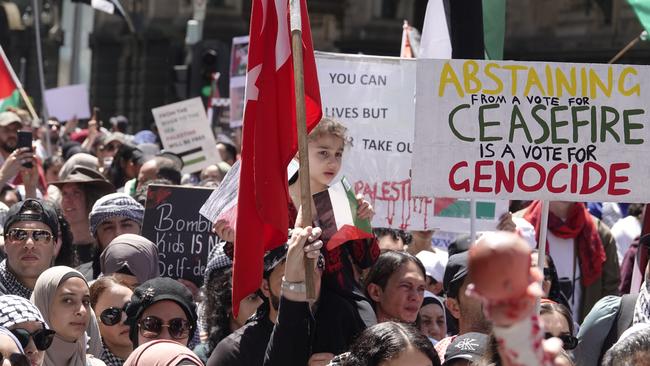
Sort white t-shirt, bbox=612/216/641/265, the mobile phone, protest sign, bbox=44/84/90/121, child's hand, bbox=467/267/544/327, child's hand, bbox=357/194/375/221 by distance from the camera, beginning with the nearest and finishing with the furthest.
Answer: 1. child's hand, bbox=467/267/544/327
2. child's hand, bbox=357/194/375/221
3. the mobile phone
4. white t-shirt, bbox=612/216/641/265
5. protest sign, bbox=44/84/90/121

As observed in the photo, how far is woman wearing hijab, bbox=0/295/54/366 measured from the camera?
170 inches

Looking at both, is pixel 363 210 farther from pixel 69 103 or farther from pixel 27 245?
pixel 69 103

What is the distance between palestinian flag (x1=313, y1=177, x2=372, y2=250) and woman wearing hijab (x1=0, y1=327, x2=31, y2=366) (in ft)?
4.36

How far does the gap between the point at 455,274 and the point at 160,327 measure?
1.27 m

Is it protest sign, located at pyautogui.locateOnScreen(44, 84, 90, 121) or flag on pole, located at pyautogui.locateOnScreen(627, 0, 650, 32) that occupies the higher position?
flag on pole, located at pyautogui.locateOnScreen(627, 0, 650, 32)

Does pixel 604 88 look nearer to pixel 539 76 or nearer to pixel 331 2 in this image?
pixel 539 76

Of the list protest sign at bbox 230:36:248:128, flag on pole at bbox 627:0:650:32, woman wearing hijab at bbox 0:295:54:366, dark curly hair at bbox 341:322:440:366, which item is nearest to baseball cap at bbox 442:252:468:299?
dark curly hair at bbox 341:322:440:366

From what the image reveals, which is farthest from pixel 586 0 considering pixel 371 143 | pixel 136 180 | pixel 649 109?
pixel 649 109

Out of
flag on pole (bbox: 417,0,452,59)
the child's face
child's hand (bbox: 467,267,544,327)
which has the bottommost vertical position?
the child's face

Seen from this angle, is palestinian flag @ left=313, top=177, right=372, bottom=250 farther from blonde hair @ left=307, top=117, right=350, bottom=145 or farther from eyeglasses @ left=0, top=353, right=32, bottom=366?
eyeglasses @ left=0, top=353, right=32, bottom=366

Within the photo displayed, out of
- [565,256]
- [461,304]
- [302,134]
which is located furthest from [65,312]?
[565,256]

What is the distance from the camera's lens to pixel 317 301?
4.87m

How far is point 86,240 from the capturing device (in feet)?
26.8

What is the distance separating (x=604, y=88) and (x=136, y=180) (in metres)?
5.12
